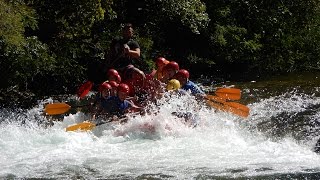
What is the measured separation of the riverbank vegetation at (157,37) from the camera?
11773 millimetres

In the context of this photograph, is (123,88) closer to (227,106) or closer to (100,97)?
(100,97)

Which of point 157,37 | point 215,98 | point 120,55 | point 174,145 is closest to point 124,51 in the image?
point 120,55

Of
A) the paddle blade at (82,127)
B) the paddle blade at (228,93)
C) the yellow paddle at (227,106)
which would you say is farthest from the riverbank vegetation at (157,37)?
the yellow paddle at (227,106)

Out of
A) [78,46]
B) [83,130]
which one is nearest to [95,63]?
[78,46]

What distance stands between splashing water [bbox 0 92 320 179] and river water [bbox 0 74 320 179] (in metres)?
0.01

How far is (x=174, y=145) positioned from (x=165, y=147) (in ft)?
0.51

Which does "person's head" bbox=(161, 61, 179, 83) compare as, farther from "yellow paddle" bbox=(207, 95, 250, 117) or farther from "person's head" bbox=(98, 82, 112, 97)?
"person's head" bbox=(98, 82, 112, 97)

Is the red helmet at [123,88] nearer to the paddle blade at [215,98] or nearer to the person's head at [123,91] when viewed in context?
the person's head at [123,91]

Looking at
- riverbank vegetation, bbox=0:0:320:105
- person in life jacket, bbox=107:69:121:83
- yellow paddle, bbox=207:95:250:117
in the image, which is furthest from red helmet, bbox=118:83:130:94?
riverbank vegetation, bbox=0:0:320:105

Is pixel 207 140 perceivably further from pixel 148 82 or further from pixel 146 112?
pixel 148 82

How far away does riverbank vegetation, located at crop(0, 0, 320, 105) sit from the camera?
11.8 m

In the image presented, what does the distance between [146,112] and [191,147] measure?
1.40m

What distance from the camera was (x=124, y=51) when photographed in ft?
33.7

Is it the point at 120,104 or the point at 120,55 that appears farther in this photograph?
the point at 120,55
